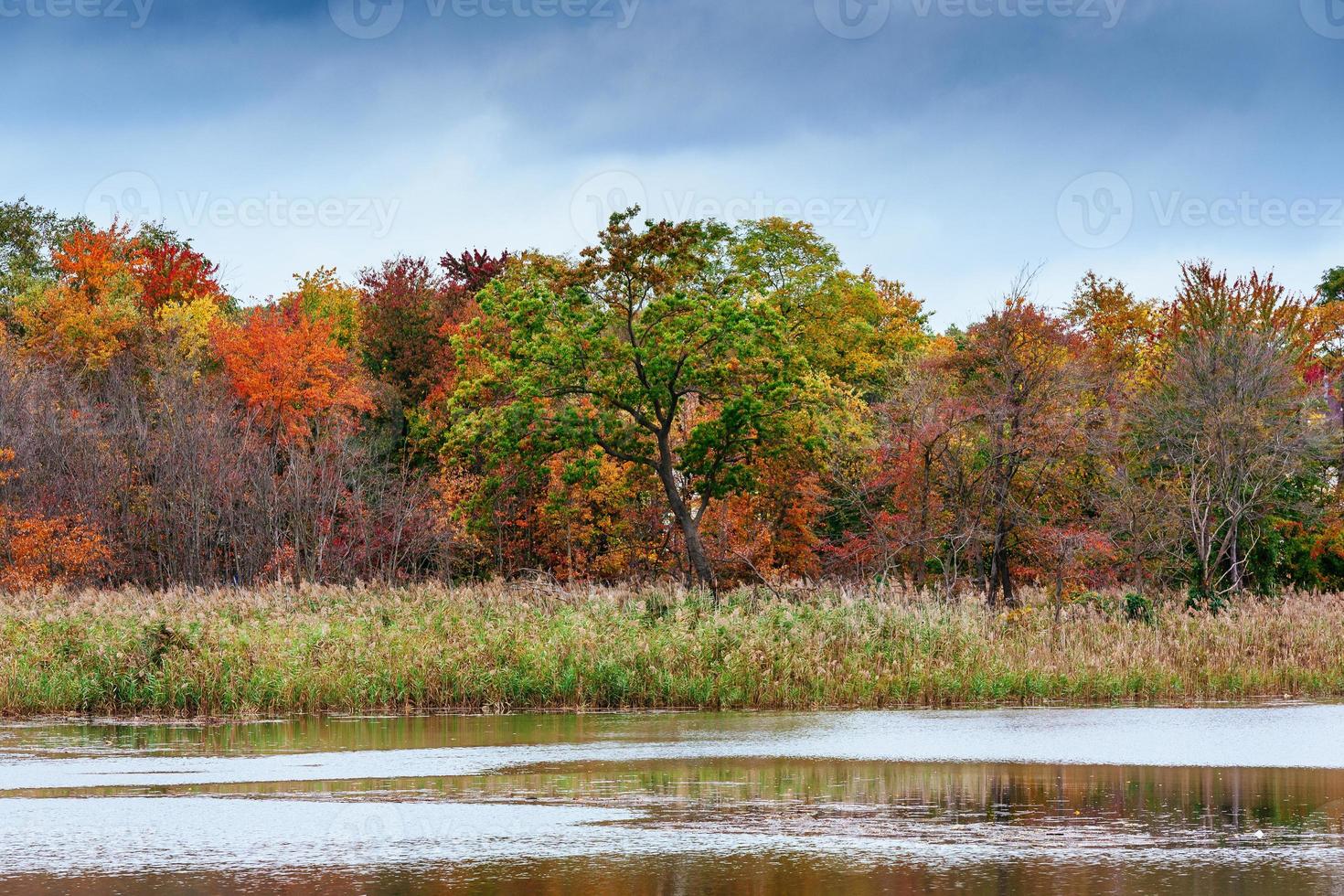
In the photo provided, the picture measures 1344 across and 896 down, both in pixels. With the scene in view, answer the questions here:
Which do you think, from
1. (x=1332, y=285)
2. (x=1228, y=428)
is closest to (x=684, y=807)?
(x=1228, y=428)

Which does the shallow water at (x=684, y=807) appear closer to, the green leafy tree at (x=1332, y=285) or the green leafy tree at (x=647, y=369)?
the green leafy tree at (x=647, y=369)

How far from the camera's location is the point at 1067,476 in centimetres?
3566

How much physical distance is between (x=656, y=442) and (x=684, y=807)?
28.7 metres

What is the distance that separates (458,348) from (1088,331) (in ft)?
69.1

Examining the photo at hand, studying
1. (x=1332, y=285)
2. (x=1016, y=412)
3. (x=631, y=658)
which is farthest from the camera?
(x=1332, y=285)

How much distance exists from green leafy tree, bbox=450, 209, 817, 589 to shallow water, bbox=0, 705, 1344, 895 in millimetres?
20617

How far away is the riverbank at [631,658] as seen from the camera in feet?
62.4

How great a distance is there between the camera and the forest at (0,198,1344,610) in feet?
112

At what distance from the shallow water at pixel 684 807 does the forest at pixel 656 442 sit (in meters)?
12.3

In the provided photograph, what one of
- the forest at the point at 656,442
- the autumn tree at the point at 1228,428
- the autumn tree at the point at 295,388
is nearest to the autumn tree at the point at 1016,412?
the forest at the point at 656,442

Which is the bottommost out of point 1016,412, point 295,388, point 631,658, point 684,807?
point 684,807

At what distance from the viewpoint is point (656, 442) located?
3953 cm

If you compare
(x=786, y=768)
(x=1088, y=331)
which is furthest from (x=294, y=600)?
(x=1088, y=331)

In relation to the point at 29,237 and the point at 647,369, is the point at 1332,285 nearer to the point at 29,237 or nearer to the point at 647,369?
the point at 647,369
